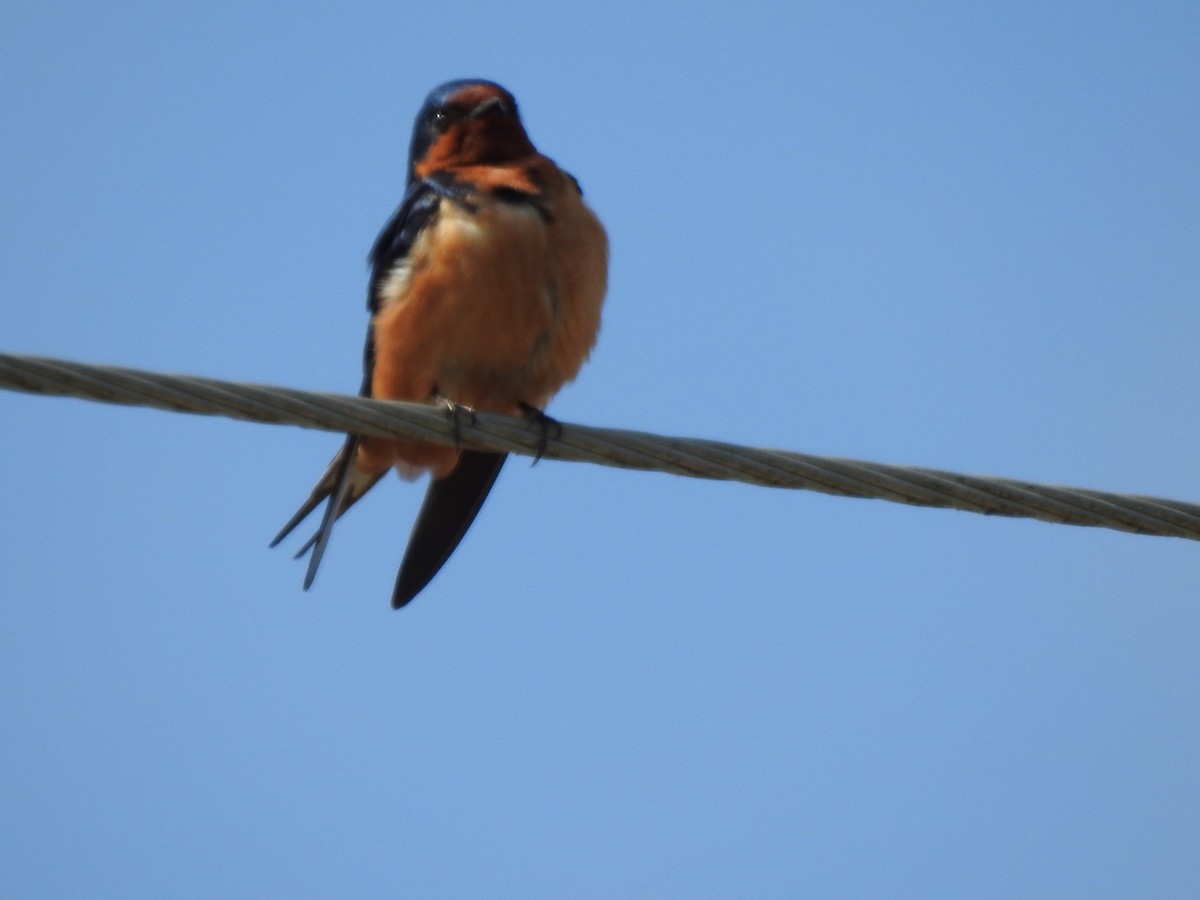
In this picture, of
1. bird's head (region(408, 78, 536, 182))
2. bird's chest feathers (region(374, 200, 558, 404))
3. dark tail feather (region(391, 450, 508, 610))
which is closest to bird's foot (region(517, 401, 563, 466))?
bird's chest feathers (region(374, 200, 558, 404))

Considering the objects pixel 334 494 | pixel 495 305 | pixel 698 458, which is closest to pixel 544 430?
pixel 698 458

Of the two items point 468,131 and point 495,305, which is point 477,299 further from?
point 468,131

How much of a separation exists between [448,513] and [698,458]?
2.33m

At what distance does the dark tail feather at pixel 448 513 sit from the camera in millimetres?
6164

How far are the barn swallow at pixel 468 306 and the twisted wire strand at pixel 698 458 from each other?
1396 mm

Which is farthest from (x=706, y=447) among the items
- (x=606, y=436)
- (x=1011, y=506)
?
(x=1011, y=506)

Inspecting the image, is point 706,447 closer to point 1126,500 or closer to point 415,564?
point 1126,500

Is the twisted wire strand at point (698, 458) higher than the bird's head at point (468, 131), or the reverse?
the bird's head at point (468, 131)

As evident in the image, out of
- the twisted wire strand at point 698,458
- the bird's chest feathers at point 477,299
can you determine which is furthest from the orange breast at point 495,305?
the twisted wire strand at point 698,458

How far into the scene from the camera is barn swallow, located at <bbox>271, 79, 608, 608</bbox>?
5543mm

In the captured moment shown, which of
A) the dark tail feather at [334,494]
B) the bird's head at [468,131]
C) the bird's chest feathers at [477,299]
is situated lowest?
the dark tail feather at [334,494]

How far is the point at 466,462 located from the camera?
6.19 metres

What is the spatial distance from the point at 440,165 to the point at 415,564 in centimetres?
140

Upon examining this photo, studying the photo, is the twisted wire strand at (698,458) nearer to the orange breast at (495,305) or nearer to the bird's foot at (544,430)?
the bird's foot at (544,430)
